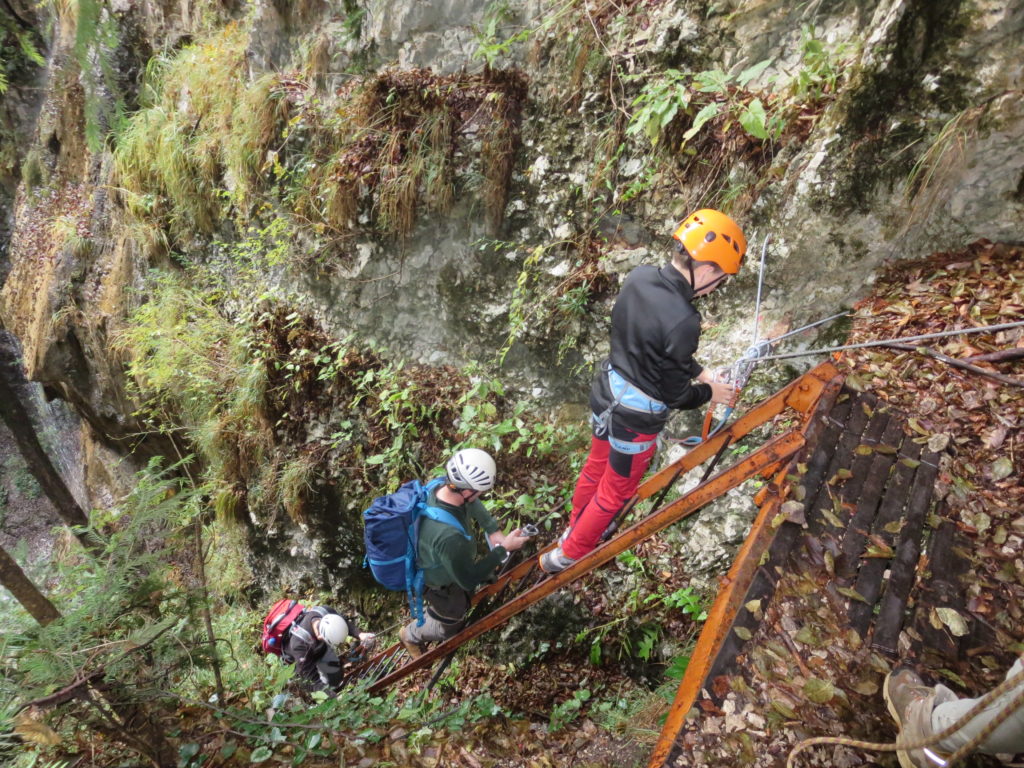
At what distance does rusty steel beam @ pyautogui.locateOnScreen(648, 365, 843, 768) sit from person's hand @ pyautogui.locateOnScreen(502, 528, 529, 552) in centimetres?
183

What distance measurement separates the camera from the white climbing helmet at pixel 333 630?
208 inches

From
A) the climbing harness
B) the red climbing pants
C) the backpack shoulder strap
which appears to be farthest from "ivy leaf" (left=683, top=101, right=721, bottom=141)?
the backpack shoulder strap

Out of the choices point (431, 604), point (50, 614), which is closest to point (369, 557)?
point (431, 604)

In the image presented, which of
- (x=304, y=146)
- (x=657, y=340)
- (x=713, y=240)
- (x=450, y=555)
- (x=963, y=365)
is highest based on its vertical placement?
(x=304, y=146)

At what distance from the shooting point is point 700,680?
2.35m

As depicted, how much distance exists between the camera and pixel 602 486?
3.68 meters

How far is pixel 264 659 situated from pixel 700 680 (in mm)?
6132

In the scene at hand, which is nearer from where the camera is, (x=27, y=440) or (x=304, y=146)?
(x=304, y=146)

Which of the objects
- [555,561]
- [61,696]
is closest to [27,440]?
[61,696]

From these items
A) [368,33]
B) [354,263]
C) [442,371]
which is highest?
[368,33]

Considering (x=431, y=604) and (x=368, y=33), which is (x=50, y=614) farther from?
(x=368, y=33)

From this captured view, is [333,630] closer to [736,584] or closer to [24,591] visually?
[24,591]

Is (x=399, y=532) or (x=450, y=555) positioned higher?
(x=399, y=532)

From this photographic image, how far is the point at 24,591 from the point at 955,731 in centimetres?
451
